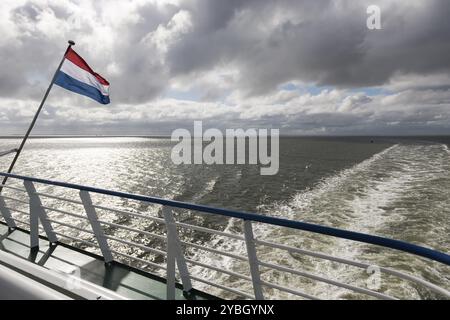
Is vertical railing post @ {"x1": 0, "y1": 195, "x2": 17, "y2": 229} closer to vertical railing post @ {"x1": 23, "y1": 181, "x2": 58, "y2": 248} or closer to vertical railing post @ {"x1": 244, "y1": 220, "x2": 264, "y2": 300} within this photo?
vertical railing post @ {"x1": 23, "y1": 181, "x2": 58, "y2": 248}

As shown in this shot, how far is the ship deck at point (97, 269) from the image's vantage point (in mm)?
3795

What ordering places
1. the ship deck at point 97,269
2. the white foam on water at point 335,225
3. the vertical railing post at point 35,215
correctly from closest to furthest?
1. the ship deck at point 97,269
2. the vertical railing post at point 35,215
3. the white foam on water at point 335,225

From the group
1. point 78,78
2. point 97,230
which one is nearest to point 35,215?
point 97,230

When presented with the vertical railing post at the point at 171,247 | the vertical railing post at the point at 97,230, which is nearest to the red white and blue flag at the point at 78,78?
the vertical railing post at the point at 97,230

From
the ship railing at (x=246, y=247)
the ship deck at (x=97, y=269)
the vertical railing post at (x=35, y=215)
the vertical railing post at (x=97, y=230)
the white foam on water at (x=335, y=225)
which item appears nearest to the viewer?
the ship railing at (x=246, y=247)

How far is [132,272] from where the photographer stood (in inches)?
167

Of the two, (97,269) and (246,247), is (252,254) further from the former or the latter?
(97,269)

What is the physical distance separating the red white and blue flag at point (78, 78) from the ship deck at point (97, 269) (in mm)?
3629

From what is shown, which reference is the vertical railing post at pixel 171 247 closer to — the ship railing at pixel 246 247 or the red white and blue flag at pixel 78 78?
the ship railing at pixel 246 247

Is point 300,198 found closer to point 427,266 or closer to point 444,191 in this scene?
point 444,191

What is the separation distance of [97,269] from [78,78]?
16.1 ft

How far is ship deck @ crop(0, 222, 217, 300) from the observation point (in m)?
3.79

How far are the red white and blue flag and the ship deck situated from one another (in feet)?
11.9

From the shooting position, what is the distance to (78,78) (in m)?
7.16
